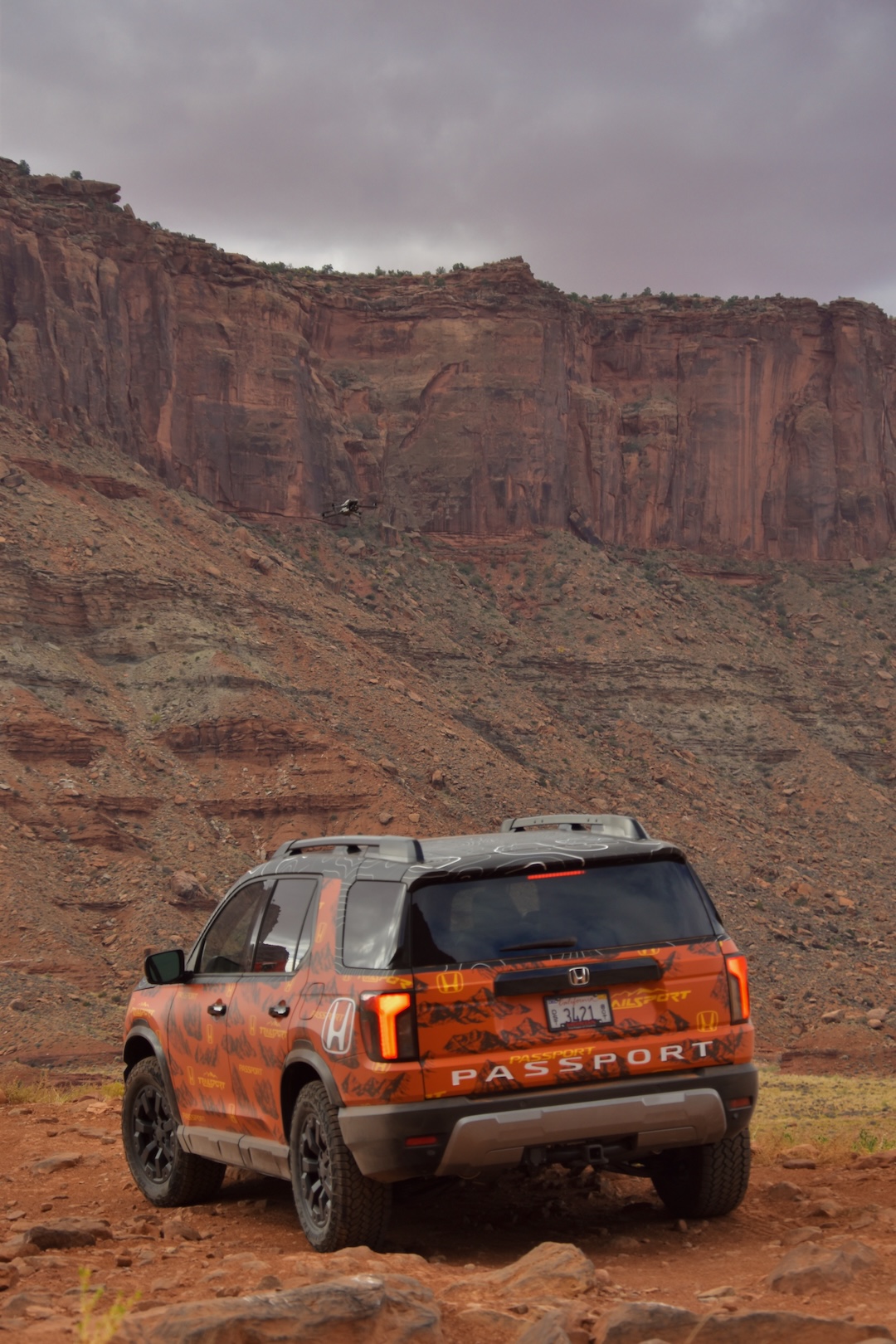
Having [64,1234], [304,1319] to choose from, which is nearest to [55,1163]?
[64,1234]

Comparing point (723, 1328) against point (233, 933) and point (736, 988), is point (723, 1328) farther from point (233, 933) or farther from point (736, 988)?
point (233, 933)

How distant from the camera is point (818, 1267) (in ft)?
17.9

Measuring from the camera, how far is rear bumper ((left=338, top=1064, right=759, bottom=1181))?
6102 mm

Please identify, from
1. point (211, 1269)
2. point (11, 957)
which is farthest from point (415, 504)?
point (211, 1269)

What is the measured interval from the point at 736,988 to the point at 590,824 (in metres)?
1.13

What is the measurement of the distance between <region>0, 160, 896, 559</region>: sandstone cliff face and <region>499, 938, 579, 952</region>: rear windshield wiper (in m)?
50.3

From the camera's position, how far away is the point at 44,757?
126ft

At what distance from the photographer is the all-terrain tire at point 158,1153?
8148mm

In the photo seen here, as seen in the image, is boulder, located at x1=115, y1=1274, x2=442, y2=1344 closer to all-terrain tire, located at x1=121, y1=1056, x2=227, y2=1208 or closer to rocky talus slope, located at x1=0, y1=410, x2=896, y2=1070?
all-terrain tire, located at x1=121, y1=1056, x2=227, y2=1208

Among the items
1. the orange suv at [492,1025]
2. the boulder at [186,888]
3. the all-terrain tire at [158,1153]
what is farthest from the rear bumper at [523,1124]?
the boulder at [186,888]

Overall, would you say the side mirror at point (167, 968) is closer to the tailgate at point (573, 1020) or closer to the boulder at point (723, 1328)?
the tailgate at point (573, 1020)

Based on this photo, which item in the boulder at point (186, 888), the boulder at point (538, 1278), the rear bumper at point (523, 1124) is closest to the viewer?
the boulder at point (538, 1278)

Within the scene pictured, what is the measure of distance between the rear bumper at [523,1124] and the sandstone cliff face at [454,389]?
50.6 metres

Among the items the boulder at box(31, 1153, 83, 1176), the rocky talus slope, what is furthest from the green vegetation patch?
the rocky talus slope
